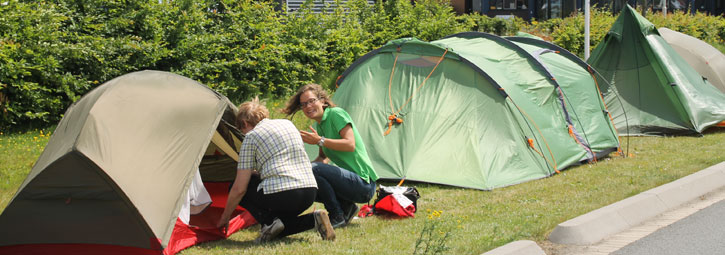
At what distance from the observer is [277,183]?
5.44 metres

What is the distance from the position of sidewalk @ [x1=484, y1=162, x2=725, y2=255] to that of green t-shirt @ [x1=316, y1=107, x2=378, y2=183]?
4.91ft

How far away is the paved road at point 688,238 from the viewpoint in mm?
5449

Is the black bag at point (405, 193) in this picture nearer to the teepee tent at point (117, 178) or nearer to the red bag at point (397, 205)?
the red bag at point (397, 205)

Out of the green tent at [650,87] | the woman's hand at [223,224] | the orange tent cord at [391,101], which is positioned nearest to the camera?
the woman's hand at [223,224]

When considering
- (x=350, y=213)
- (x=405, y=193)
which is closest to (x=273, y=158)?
(x=350, y=213)

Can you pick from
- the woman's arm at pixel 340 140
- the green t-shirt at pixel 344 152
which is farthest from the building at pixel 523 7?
the woman's arm at pixel 340 140

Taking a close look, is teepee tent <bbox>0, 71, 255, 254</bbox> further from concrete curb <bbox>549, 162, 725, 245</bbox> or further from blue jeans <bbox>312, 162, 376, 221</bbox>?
concrete curb <bbox>549, 162, 725, 245</bbox>

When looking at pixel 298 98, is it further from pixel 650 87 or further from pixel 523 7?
pixel 523 7

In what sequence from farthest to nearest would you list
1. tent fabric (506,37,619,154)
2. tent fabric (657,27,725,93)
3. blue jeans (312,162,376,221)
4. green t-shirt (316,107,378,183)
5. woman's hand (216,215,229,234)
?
tent fabric (657,27,725,93), tent fabric (506,37,619,154), green t-shirt (316,107,378,183), blue jeans (312,162,376,221), woman's hand (216,215,229,234)

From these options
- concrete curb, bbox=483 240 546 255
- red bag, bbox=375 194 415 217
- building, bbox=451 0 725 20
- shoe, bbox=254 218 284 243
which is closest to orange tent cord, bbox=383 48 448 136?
red bag, bbox=375 194 415 217

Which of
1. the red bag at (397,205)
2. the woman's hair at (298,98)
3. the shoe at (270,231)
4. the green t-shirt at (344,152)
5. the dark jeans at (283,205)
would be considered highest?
the woman's hair at (298,98)

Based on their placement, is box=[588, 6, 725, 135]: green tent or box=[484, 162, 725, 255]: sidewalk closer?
box=[484, 162, 725, 255]: sidewalk

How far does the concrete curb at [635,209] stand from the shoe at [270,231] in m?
2.07

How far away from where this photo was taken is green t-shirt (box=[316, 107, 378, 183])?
615cm
